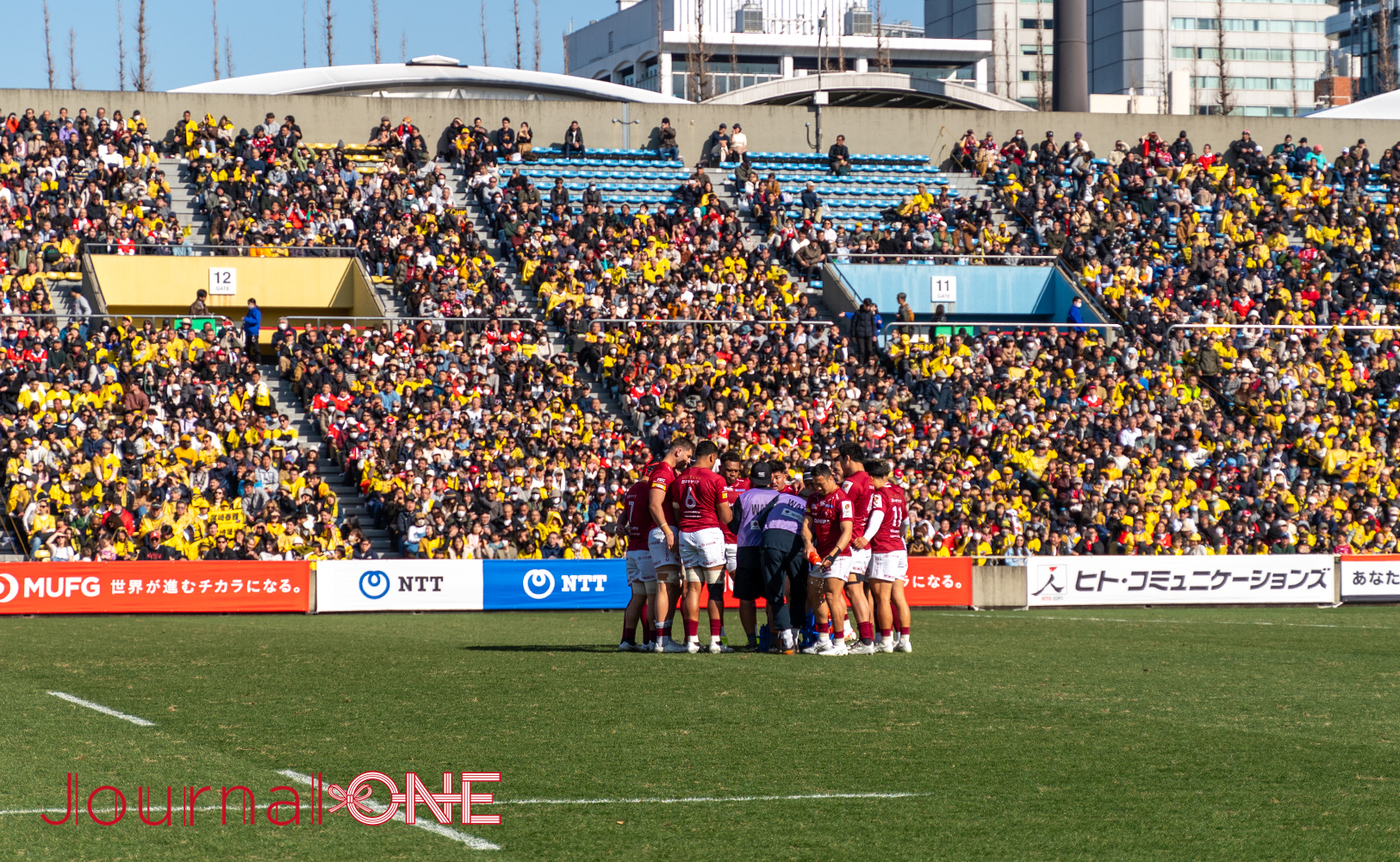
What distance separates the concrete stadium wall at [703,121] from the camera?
38.8m

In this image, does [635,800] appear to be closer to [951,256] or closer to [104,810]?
[104,810]

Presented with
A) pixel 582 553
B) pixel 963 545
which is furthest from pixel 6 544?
pixel 963 545

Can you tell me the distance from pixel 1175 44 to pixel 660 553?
119 meters

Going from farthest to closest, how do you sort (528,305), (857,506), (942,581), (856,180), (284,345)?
1. (856,180)
2. (528,305)
3. (284,345)
4. (942,581)
5. (857,506)

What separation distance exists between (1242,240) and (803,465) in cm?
1596

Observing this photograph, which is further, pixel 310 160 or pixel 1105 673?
pixel 310 160

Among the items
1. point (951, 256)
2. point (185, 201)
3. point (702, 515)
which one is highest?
point (185, 201)

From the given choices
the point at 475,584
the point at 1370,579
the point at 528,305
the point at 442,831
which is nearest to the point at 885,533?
the point at 442,831

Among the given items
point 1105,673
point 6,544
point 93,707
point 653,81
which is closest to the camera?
point 93,707

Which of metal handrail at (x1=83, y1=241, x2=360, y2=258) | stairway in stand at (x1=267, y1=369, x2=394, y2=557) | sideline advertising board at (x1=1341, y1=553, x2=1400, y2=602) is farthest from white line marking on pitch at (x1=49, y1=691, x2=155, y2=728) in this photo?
metal handrail at (x1=83, y1=241, x2=360, y2=258)

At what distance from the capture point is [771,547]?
14438 mm

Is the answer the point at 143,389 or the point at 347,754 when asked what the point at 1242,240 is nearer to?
the point at 143,389

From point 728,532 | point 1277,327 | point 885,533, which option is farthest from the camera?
point 1277,327

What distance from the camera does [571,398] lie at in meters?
30.3
